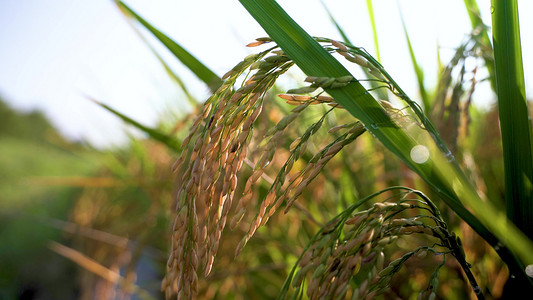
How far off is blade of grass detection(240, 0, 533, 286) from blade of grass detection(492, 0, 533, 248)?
2.0 inches

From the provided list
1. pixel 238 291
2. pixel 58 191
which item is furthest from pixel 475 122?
pixel 58 191

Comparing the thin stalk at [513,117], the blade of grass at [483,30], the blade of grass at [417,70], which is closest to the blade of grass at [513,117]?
the thin stalk at [513,117]

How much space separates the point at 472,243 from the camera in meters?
1.05

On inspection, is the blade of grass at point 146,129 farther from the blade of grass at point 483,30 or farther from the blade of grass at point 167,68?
the blade of grass at point 483,30

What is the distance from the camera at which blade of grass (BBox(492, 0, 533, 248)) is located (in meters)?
0.53

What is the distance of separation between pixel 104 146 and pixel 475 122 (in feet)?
5.74

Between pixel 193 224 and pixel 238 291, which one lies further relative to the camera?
pixel 238 291

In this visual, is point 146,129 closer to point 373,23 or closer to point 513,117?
point 373,23

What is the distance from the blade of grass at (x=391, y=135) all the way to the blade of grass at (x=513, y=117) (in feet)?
0.16

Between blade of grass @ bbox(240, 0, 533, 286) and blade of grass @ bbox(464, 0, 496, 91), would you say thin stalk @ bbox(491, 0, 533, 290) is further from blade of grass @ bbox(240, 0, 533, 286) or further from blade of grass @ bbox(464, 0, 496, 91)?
blade of grass @ bbox(464, 0, 496, 91)

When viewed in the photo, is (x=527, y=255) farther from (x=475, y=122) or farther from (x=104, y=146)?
(x=104, y=146)

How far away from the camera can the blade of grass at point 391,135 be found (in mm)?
487

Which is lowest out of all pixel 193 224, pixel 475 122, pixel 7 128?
pixel 475 122

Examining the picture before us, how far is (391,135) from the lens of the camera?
50 centimetres
